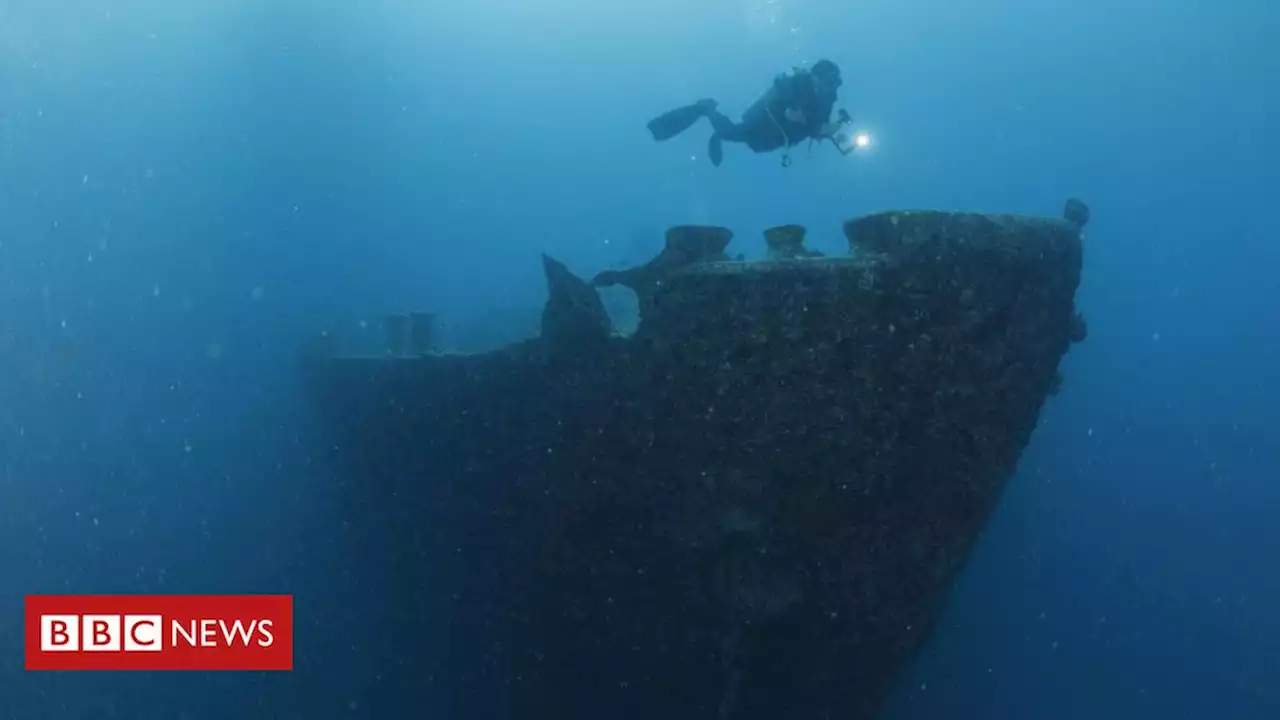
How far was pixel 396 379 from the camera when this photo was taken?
9328 mm

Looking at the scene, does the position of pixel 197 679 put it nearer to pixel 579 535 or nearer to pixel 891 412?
pixel 579 535

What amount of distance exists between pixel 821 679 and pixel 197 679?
562 inches

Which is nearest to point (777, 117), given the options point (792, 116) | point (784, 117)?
point (784, 117)

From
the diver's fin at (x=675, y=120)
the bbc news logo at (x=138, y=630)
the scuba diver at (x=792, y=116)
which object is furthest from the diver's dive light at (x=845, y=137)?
the bbc news logo at (x=138, y=630)

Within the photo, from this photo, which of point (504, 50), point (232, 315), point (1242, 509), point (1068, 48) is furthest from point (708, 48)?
point (1242, 509)

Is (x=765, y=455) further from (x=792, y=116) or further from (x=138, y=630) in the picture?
(x=138, y=630)

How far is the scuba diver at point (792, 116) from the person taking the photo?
8.16m

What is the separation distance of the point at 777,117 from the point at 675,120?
1.18 meters

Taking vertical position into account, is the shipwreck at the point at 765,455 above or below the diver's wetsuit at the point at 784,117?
below

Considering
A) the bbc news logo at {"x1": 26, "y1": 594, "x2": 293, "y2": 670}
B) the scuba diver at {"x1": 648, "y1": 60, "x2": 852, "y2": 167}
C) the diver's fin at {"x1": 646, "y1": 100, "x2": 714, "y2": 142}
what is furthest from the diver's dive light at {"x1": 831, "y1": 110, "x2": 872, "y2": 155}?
the bbc news logo at {"x1": 26, "y1": 594, "x2": 293, "y2": 670}

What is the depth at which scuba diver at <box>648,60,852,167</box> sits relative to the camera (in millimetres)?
8156

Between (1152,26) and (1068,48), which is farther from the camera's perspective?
(1068,48)

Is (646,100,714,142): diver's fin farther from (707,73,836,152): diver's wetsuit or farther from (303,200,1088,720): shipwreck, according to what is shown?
(303,200,1088,720): shipwreck

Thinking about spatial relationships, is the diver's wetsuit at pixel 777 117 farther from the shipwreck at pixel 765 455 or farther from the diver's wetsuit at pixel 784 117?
the shipwreck at pixel 765 455
